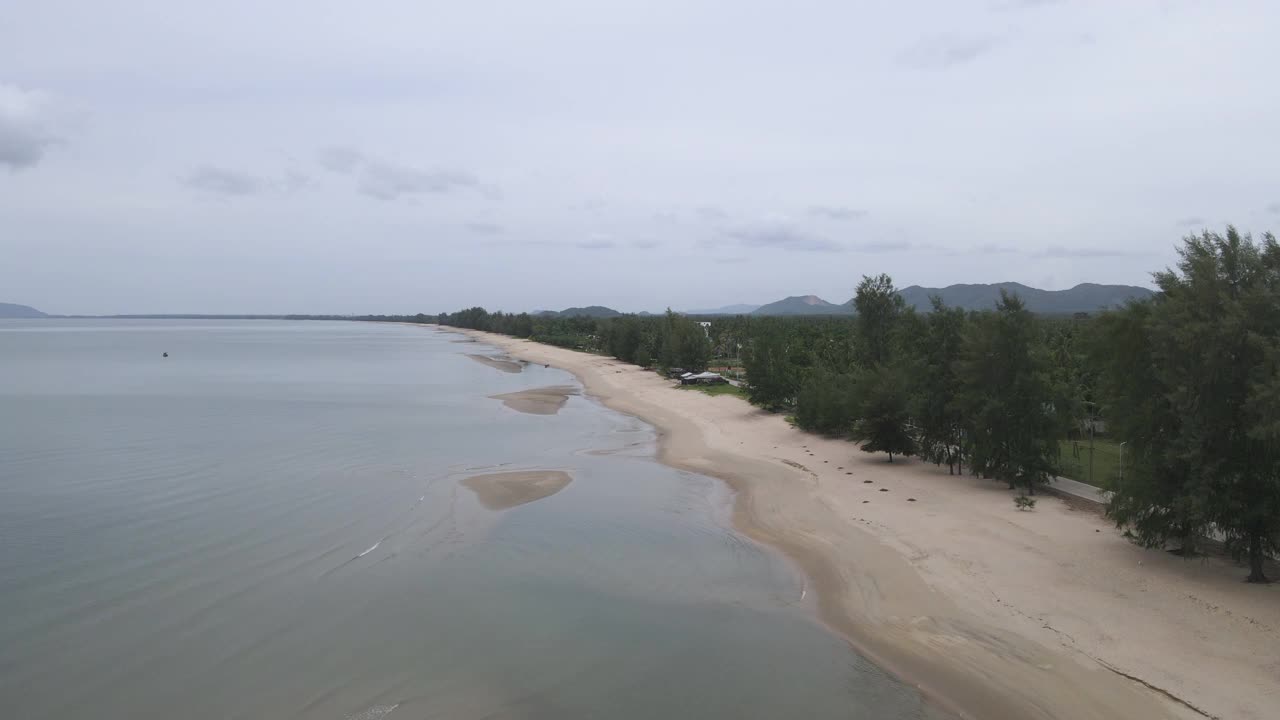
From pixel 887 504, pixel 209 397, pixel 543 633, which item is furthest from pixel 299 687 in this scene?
pixel 209 397

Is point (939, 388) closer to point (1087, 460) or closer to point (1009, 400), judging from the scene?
point (1009, 400)

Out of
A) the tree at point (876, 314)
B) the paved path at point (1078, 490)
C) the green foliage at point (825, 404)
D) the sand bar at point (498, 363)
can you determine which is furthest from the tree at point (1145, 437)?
the sand bar at point (498, 363)

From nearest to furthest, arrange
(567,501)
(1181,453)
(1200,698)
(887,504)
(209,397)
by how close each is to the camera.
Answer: (1200,698) → (1181,453) → (887,504) → (567,501) → (209,397)

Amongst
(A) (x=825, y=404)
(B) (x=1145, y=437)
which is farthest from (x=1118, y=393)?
(A) (x=825, y=404)

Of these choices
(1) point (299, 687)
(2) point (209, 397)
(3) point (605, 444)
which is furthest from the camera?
(2) point (209, 397)

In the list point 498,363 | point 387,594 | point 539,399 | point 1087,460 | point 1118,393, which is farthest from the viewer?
point 498,363

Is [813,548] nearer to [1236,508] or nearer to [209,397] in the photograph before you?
[1236,508]
